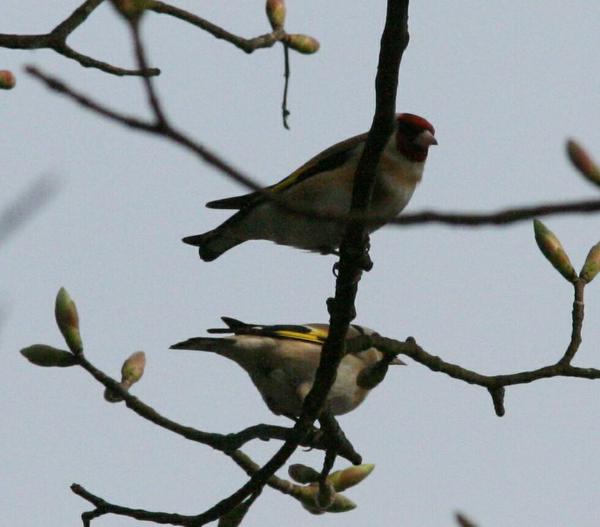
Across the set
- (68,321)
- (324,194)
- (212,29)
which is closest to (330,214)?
(68,321)

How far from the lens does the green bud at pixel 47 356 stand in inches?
154

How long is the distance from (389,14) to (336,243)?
107 inches

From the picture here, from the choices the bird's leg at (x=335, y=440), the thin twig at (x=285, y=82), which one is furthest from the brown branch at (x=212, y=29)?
the bird's leg at (x=335, y=440)

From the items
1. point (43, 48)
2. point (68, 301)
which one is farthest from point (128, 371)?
point (43, 48)

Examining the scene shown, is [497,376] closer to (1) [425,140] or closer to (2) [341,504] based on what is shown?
(2) [341,504]

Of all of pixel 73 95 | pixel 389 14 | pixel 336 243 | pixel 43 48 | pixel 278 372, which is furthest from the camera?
pixel 278 372

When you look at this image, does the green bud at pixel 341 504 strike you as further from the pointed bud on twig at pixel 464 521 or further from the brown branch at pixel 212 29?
the pointed bud on twig at pixel 464 521

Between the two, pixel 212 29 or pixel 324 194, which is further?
pixel 324 194

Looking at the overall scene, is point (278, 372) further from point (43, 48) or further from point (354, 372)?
point (43, 48)

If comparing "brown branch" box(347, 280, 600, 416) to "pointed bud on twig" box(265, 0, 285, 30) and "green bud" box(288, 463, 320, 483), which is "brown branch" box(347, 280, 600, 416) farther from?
"pointed bud on twig" box(265, 0, 285, 30)

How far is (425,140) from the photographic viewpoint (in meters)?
6.38

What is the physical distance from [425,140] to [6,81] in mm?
Result: 2988

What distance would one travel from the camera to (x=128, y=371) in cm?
417

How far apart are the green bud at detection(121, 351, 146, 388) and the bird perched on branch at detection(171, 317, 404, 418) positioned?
1989 millimetres
